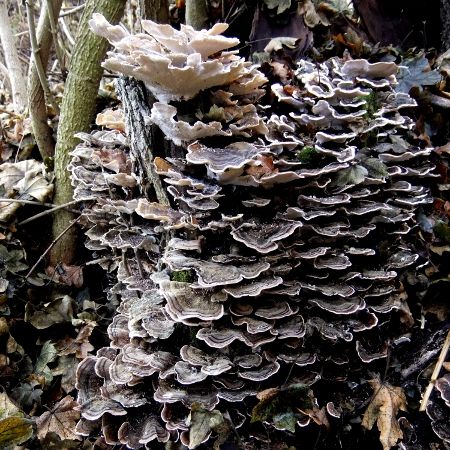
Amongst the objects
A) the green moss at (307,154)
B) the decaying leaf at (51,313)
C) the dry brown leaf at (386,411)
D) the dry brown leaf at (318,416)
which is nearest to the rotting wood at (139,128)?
the green moss at (307,154)

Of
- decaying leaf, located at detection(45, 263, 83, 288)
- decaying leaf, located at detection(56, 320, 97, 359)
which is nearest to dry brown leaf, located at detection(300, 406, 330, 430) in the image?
decaying leaf, located at detection(56, 320, 97, 359)

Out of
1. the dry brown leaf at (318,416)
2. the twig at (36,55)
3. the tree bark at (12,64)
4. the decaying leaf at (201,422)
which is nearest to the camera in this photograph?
the decaying leaf at (201,422)

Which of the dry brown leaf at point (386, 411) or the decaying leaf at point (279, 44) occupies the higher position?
the decaying leaf at point (279, 44)

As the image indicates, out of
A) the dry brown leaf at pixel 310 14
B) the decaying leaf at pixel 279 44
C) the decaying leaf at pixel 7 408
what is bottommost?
the decaying leaf at pixel 7 408

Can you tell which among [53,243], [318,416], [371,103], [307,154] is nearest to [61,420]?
[53,243]

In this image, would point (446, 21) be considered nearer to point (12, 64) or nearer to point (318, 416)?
point (318, 416)

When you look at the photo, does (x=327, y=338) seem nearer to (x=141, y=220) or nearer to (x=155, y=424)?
(x=155, y=424)

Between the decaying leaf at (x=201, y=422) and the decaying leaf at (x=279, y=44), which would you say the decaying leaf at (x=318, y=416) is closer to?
the decaying leaf at (x=201, y=422)
